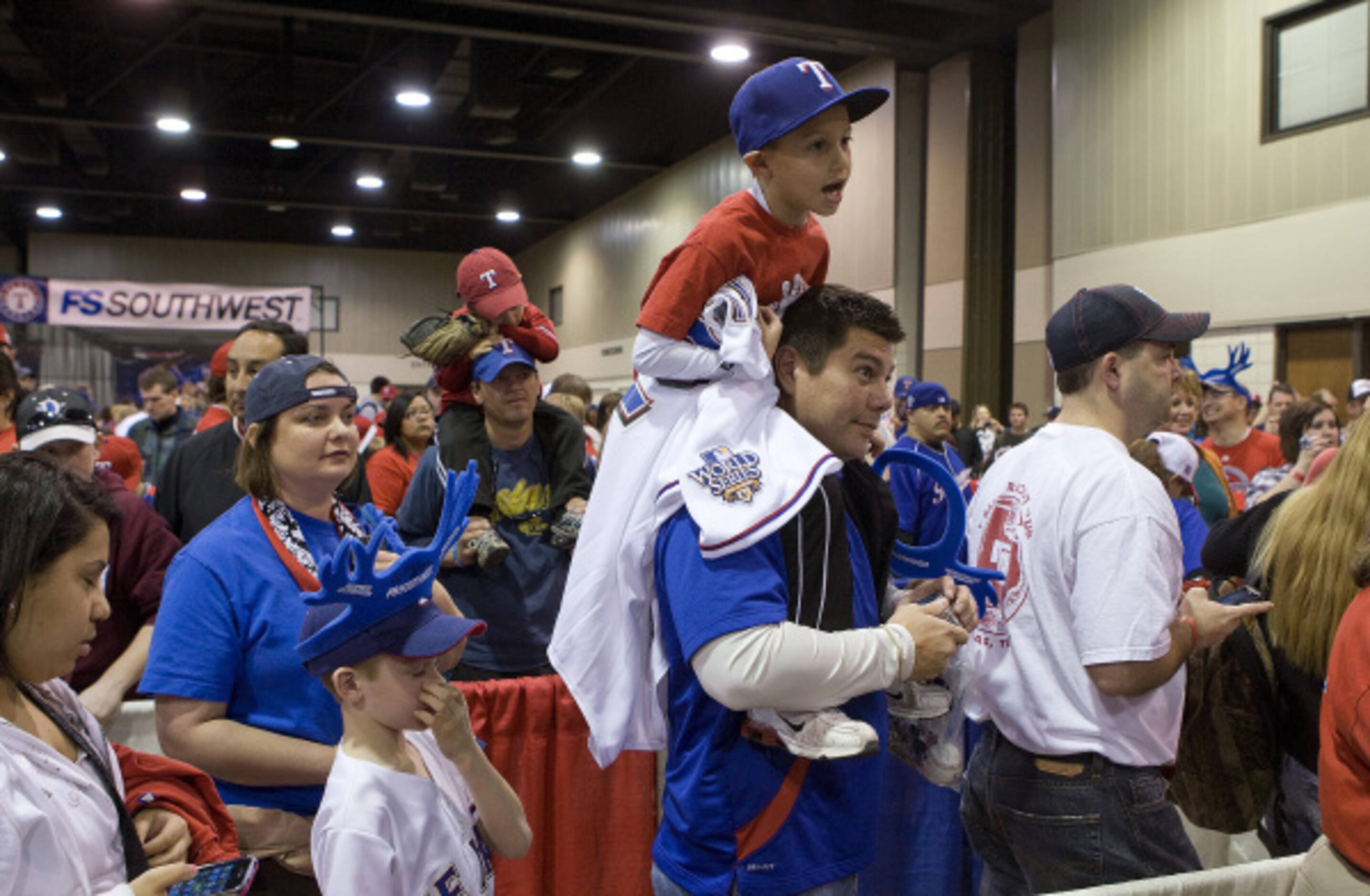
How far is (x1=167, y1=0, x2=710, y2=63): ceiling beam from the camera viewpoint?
12.5m

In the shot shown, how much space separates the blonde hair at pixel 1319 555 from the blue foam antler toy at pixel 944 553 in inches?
35.5

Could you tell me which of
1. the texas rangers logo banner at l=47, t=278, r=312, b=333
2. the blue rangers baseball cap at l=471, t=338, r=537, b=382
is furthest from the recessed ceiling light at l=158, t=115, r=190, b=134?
the blue rangers baseball cap at l=471, t=338, r=537, b=382

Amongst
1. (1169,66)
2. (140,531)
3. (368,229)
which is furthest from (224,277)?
(140,531)

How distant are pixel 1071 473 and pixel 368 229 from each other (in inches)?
1011

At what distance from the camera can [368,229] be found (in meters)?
26.1

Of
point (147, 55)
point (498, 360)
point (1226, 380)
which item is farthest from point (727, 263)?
point (147, 55)

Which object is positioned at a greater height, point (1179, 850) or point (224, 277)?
point (224, 277)

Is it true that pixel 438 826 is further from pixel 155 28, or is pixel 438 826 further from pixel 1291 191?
pixel 155 28

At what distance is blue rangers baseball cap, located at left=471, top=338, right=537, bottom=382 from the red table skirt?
935 millimetres

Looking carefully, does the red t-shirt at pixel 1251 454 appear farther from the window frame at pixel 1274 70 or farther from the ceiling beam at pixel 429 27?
the ceiling beam at pixel 429 27

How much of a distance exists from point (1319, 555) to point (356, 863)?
2047 millimetres

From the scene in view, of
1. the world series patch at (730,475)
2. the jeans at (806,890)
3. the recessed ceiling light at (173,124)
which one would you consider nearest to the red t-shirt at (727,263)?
the world series patch at (730,475)

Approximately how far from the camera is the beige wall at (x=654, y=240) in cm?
1452

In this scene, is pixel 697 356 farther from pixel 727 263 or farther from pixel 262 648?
pixel 262 648
